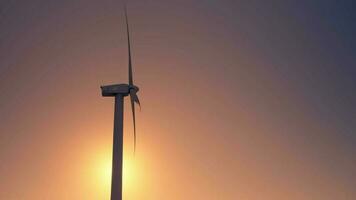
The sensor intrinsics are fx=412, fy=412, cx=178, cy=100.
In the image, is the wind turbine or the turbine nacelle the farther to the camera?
the turbine nacelle

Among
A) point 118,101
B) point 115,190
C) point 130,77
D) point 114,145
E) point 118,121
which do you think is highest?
point 130,77

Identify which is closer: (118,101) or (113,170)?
(113,170)

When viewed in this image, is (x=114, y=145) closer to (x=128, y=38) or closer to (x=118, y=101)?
(x=118, y=101)

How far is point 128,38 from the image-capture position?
2251 inches

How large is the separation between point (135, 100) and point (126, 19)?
12.0 m

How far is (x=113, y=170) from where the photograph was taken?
154 ft

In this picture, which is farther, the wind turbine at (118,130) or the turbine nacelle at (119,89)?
the turbine nacelle at (119,89)

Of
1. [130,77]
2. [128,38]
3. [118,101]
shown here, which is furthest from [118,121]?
[128,38]

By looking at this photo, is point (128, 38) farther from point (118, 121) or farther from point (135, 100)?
point (118, 121)

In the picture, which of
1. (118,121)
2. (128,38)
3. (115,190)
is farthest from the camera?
(128,38)

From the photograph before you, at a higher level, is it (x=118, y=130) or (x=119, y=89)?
(x=119, y=89)

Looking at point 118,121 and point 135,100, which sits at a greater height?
point 135,100

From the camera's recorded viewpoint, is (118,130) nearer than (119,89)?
Yes

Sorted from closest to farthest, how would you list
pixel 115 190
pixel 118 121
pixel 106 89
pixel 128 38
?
pixel 115 190, pixel 118 121, pixel 106 89, pixel 128 38
